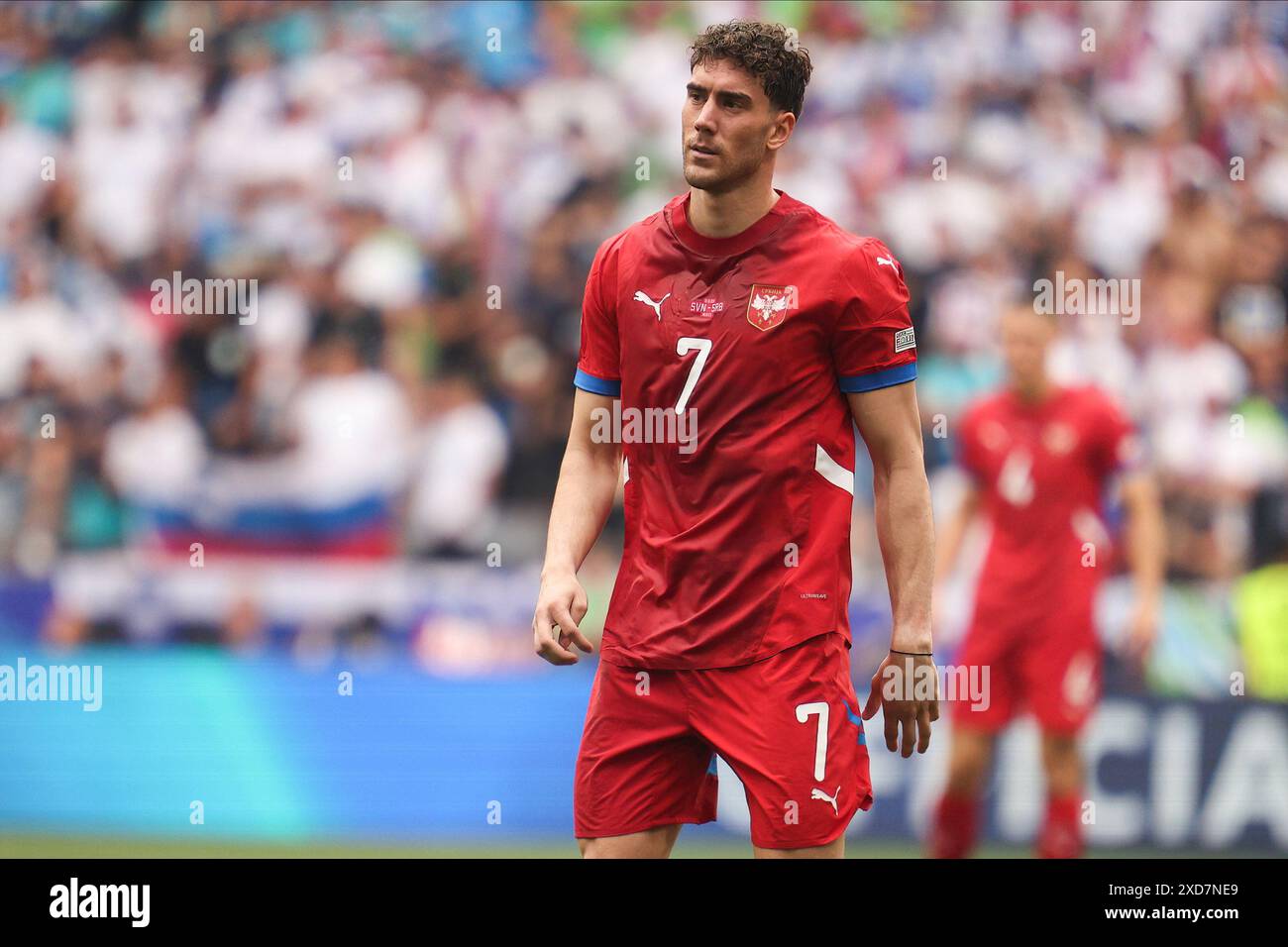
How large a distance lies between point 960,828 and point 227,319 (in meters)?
4.87

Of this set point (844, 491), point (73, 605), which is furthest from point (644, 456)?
point (73, 605)

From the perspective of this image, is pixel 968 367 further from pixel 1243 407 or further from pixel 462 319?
pixel 462 319

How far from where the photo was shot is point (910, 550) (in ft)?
12.6

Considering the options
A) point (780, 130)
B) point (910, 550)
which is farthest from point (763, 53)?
point (910, 550)

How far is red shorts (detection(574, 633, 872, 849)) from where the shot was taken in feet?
12.1

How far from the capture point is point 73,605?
8.36 meters

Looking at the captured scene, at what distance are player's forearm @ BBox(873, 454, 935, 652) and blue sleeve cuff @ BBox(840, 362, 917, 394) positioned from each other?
0.18 m

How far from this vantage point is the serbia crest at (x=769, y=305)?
3.81 meters

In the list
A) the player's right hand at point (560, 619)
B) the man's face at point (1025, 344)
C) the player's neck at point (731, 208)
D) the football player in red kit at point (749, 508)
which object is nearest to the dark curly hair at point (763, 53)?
the football player in red kit at point (749, 508)

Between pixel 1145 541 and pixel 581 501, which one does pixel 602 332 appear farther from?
pixel 1145 541

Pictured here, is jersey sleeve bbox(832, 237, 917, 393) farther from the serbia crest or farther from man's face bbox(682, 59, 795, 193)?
man's face bbox(682, 59, 795, 193)

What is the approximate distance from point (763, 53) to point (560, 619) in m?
1.35

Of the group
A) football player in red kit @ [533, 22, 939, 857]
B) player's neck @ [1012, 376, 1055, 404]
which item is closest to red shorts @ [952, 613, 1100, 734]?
player's neck @ [1012, 376, 1055, 404]

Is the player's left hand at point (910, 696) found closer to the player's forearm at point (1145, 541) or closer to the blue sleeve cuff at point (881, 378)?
the blue sleeve cuff at point (881, 378)
